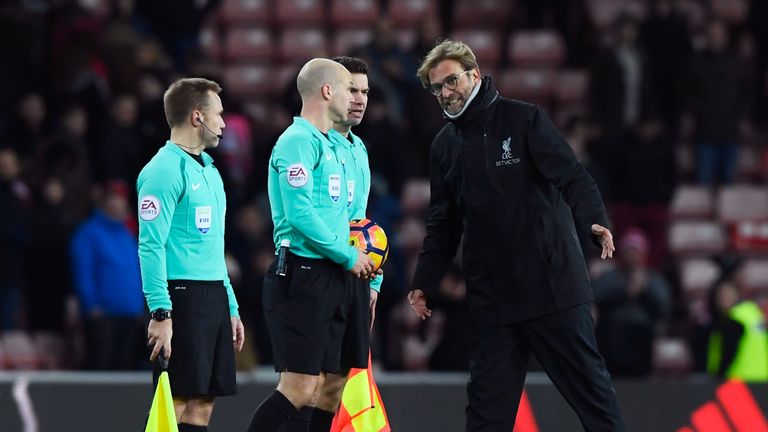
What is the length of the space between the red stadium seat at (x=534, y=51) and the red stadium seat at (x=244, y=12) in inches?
106

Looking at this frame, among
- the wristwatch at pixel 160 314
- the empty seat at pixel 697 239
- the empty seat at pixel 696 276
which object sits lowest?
the empty seat at pixel 696 276

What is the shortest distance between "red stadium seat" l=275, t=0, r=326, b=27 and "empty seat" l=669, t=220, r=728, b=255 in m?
4.48

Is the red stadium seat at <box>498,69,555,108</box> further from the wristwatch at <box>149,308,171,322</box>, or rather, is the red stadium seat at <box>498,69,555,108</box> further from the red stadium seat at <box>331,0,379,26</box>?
the wristwatch at <box>149,308,171,322</box>

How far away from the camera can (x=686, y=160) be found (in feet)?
51.4

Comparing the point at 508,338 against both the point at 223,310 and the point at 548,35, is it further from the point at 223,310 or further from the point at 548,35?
the point at 548,35

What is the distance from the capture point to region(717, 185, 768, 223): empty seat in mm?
14766

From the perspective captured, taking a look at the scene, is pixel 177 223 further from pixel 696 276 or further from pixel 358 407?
pixel 696 276

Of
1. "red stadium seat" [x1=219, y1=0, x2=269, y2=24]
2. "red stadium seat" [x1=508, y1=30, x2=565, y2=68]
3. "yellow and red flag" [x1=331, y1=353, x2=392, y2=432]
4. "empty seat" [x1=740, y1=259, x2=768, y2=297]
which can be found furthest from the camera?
"red stadium seat" [x1=219, y1=0, x2=269, y2=24]

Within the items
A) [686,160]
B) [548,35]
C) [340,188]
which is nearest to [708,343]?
[686,160]

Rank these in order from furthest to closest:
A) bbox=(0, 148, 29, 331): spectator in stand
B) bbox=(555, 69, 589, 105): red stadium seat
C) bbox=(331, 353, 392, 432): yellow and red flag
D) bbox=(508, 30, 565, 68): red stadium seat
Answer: bbox=(508, 30, 565, 68): red stadium seat < bbox=(555, 69, 589, 105): red stadium seat < bbox=(0, 148, 29, 331): spectator in stand < bbox=(331, 353, 392, 432): yellow and red flag

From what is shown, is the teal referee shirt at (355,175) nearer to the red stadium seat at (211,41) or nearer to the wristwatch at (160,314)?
the wristwatch at (160,314)

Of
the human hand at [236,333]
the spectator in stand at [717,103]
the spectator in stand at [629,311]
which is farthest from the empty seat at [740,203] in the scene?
the human hand at [236,333]

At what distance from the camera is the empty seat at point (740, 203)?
48.4 feet

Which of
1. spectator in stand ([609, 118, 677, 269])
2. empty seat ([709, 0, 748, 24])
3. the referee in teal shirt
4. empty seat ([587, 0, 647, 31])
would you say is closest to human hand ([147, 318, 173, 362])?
the referee in teal shirt
